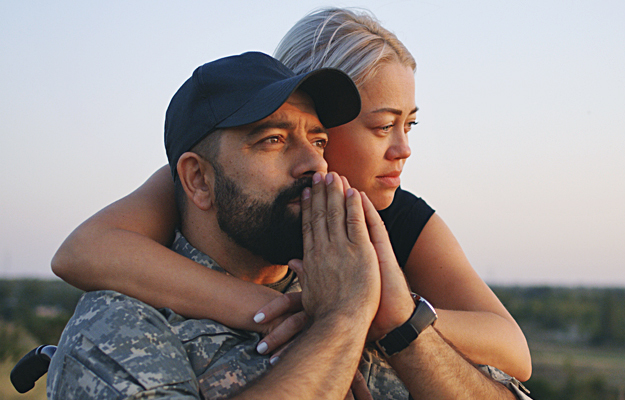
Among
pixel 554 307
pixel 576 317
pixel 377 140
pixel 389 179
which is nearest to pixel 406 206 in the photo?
pixel 389 179

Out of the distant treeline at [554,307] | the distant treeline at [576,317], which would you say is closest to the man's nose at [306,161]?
the distant treeline at [554,307]

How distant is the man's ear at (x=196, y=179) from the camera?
3311 millimetres

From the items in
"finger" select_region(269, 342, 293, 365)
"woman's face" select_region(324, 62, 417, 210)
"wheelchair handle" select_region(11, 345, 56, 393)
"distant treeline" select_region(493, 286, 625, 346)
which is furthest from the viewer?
"distant treeline" select_region(493, 286, 625, 346)

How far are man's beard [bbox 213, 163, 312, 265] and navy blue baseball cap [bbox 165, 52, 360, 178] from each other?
0.28 meters

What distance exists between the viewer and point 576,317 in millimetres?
123438

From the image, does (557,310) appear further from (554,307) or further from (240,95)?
(240,95)

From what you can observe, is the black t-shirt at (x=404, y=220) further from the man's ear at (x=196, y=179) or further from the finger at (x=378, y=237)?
the man's ear at (x=196, y=179)

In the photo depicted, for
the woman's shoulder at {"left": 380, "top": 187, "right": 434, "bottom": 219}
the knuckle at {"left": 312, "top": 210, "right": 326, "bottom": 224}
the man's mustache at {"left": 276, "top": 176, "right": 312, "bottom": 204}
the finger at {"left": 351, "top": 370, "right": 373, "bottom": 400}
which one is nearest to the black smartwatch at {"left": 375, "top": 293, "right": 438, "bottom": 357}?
the finger at {"left": 351, "top": 370, "right": 373, "bottom": 400}

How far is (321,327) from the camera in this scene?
261cm

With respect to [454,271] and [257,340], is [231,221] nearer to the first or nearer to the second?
[257,340]

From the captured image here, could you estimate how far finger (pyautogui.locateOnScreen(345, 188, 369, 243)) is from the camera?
2954 mm

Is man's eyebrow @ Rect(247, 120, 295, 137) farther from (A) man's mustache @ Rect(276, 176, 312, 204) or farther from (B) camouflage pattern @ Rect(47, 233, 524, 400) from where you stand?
(B) camouflage pattern @ Rect(47, 233, 524, 400)

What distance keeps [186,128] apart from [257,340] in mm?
1220

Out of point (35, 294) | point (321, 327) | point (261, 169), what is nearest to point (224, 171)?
point (261, 169)
